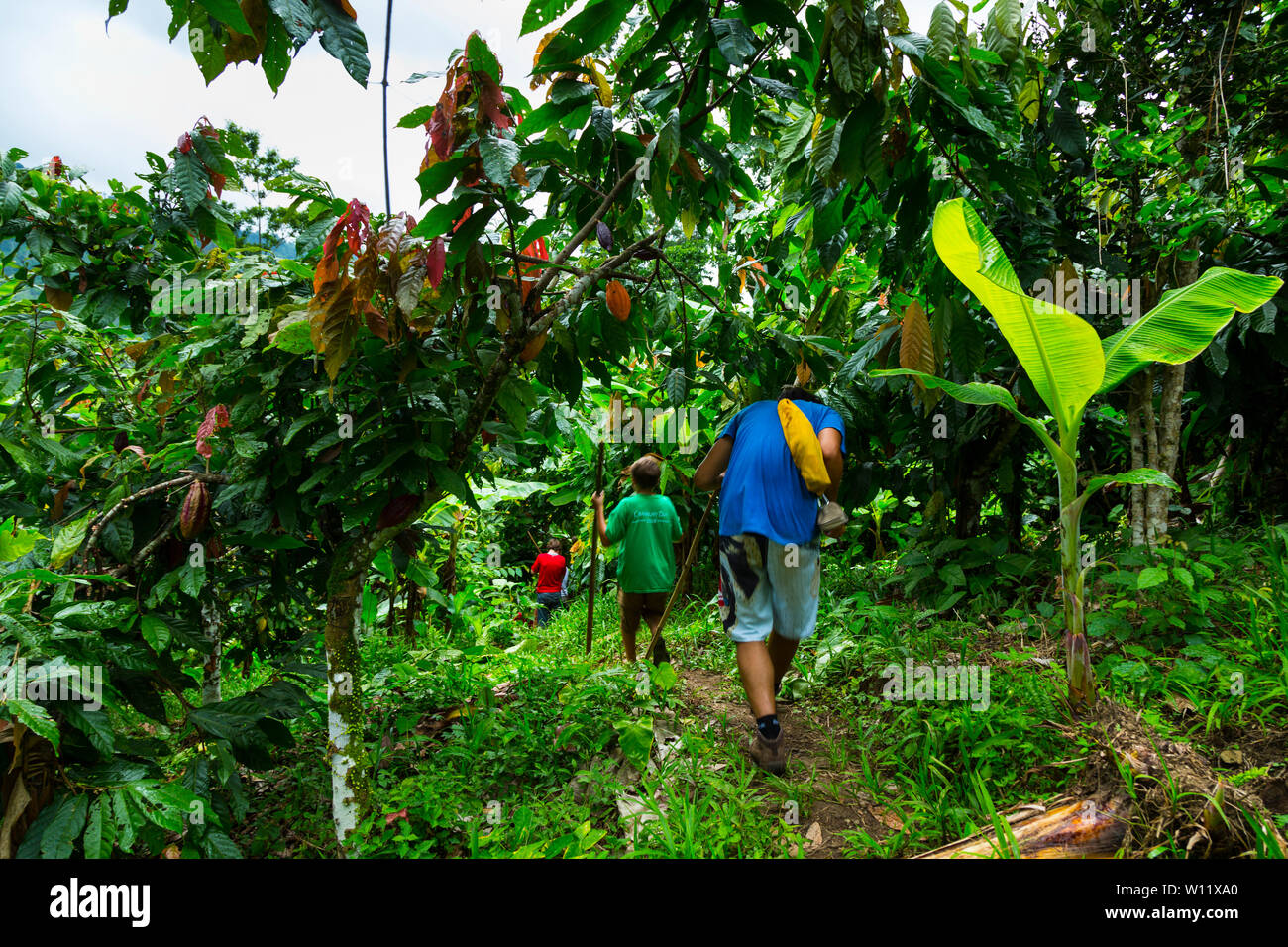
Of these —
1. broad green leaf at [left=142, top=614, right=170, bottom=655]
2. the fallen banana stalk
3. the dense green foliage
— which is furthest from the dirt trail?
broad green leaf at [left=142, top=614, right=170, bottom=655]

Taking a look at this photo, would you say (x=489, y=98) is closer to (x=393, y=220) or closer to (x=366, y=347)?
(x=393, y=220)

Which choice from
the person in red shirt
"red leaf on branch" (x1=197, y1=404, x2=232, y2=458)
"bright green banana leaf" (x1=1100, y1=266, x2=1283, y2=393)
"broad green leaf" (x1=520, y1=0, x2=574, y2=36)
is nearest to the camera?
"broad green leaf" (x1=520, y1=0, x2=574, y2=36)

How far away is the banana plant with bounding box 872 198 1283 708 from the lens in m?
1.90

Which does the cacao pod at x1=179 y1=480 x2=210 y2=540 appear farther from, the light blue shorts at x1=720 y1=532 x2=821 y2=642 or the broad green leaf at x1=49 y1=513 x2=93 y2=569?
the light blue shorts at x1=720 y1=532 x2=821 y2=642

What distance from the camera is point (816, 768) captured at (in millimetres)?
2418

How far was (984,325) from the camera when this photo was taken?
121 inches

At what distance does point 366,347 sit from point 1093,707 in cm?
227

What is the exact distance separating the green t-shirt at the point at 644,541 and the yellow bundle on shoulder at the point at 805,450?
4.62 ft

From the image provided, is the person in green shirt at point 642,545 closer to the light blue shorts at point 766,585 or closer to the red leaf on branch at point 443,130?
the light blue shorts at point 766,585

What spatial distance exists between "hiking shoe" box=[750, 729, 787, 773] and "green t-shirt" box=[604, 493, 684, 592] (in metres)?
1.49

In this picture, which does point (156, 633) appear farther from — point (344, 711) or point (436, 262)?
point (436, 262)

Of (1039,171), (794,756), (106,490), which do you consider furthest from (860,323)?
(106,490)
